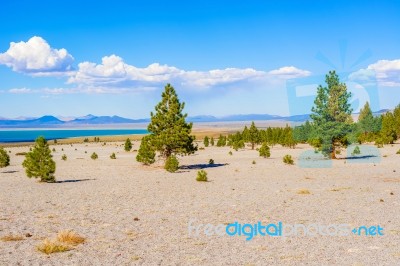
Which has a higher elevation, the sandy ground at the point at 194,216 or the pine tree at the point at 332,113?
the pine tree at the point at 332,113

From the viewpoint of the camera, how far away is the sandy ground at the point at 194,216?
11.7 metres

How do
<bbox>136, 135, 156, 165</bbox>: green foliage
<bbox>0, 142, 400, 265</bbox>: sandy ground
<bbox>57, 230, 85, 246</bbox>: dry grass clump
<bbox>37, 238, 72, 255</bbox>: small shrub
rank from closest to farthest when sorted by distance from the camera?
<bbox>0, 142, 400, 265</bbox>: sandy ground, <bbox>37, 238, 72, 255</bbox>: small shrub, <bbox>57, 230, 85, 246</bbox>: dry grass clump, <bbox>136, 135, 156, 165</bbox>: green foliage

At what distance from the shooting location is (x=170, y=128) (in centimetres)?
4253

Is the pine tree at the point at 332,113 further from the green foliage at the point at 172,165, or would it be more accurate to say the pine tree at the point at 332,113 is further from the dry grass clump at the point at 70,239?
the dry grass clump at the point at 70,239

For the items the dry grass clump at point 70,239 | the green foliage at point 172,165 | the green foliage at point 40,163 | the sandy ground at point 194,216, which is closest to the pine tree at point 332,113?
the sandy ground at point 194,216

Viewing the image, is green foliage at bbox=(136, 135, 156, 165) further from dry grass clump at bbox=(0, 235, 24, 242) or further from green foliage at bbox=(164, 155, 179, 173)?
dry grass clump at bbox=(0, 235, 24, 242)

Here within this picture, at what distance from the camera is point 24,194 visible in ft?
82.9

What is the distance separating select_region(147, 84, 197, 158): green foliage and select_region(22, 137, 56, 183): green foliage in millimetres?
12954

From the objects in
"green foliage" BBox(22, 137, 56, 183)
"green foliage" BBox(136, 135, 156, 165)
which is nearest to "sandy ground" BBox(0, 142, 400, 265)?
"green foliage" BBox(22, 137, 56, 183)

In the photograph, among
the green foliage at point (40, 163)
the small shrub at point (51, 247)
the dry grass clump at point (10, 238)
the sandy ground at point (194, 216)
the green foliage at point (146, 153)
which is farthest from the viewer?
the green foliage at point (146, 153)

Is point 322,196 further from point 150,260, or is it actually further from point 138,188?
point 150,260

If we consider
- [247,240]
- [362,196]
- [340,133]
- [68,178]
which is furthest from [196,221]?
[340,133]

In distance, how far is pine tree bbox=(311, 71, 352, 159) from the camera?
49.1 meters

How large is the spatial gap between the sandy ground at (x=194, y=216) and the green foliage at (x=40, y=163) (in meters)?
1.04
